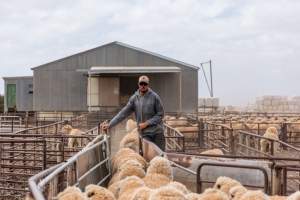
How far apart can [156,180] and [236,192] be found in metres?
0.86

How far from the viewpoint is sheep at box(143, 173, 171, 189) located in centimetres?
448

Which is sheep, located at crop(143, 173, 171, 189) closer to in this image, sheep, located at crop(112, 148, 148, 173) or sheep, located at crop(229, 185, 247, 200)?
sheep, located at crop(229, 185, 247, 200)

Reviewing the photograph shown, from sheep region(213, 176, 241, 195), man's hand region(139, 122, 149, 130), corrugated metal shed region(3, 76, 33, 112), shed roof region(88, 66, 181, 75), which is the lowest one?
sheep region(213, 176, 241, 195)

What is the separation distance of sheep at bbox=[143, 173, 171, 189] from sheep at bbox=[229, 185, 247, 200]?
0.67m

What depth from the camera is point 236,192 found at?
404cm

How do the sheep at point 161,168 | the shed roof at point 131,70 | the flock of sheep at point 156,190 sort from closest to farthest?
the flock of sheep at point 156,190 → the sheep at point 161,168 → the shed roof at point 131,70

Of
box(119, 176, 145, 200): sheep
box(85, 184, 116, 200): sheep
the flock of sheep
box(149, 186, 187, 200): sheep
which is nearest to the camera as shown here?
box(149, 186, 187, 200): sheep

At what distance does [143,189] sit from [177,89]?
33233 mm

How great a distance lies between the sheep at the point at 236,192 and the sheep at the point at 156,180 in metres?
0.67

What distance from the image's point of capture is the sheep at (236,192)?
3.92 meters

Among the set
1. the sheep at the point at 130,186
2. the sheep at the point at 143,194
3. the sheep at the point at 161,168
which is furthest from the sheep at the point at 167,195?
the sheep at the point at 161,168

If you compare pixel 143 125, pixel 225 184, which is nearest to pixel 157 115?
pixel 143 125

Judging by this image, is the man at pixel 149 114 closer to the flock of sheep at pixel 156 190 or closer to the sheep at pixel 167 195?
the flock of sheep at pixel 156 190

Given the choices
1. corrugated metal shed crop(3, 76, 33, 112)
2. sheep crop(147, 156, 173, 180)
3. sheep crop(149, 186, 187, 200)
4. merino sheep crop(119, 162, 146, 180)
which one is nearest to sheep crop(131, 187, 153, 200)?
sheep crop(149, 186, 187, 200)
